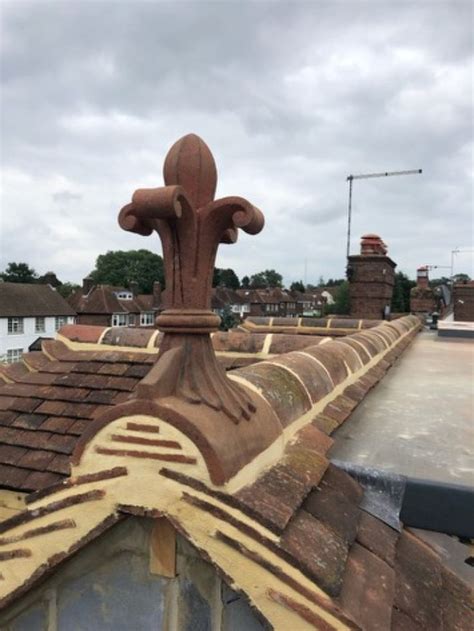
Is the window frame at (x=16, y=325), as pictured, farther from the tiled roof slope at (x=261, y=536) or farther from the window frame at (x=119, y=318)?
the tiled roof slope at (x=261, y=536)

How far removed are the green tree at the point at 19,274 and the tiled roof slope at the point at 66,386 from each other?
88.4 metres

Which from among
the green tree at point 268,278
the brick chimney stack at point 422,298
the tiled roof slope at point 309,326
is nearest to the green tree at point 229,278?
the green tree at point 268,278

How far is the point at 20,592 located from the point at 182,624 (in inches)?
19.2

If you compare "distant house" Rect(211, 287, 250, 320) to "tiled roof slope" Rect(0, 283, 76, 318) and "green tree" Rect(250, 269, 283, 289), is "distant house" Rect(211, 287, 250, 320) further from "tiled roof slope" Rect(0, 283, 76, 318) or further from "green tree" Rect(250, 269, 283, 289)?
"green tree" Rect(250, 269, 283, 289)

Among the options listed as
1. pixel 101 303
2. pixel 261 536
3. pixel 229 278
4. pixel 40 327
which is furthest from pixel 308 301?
pixel 261 536

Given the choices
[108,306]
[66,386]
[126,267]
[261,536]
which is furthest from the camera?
[126,267]

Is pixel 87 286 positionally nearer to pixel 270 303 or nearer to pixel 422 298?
pixel 270 303

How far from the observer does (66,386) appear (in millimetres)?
4359

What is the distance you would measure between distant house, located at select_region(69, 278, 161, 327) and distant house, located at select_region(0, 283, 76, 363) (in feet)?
18.2

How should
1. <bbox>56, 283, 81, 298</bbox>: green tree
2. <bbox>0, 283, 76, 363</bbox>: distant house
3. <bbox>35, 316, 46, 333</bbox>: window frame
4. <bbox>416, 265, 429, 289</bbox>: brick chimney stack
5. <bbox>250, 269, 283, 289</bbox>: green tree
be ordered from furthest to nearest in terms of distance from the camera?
<bbox>250, 269, 283, 289</bbox>: green tree
<bbox>56, 283, 81, 298</bbox>: green tree
<bbox>35, 316, 46, 333</bbox>: window frame
<bbox>0, 283, 76, 363</bbox>: distant house
<bbox>416, 265, 429, 289</bbox>: brick chimney stack

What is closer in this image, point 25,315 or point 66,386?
point 66,386

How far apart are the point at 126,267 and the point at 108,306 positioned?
43.1m

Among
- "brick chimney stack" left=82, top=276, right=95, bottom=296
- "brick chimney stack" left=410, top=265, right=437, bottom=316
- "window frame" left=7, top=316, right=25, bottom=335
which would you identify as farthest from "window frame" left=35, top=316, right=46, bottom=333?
"brick chimney stack" left=410, top=265, right=437, bottom=316

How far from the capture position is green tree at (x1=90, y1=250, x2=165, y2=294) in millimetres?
97250
